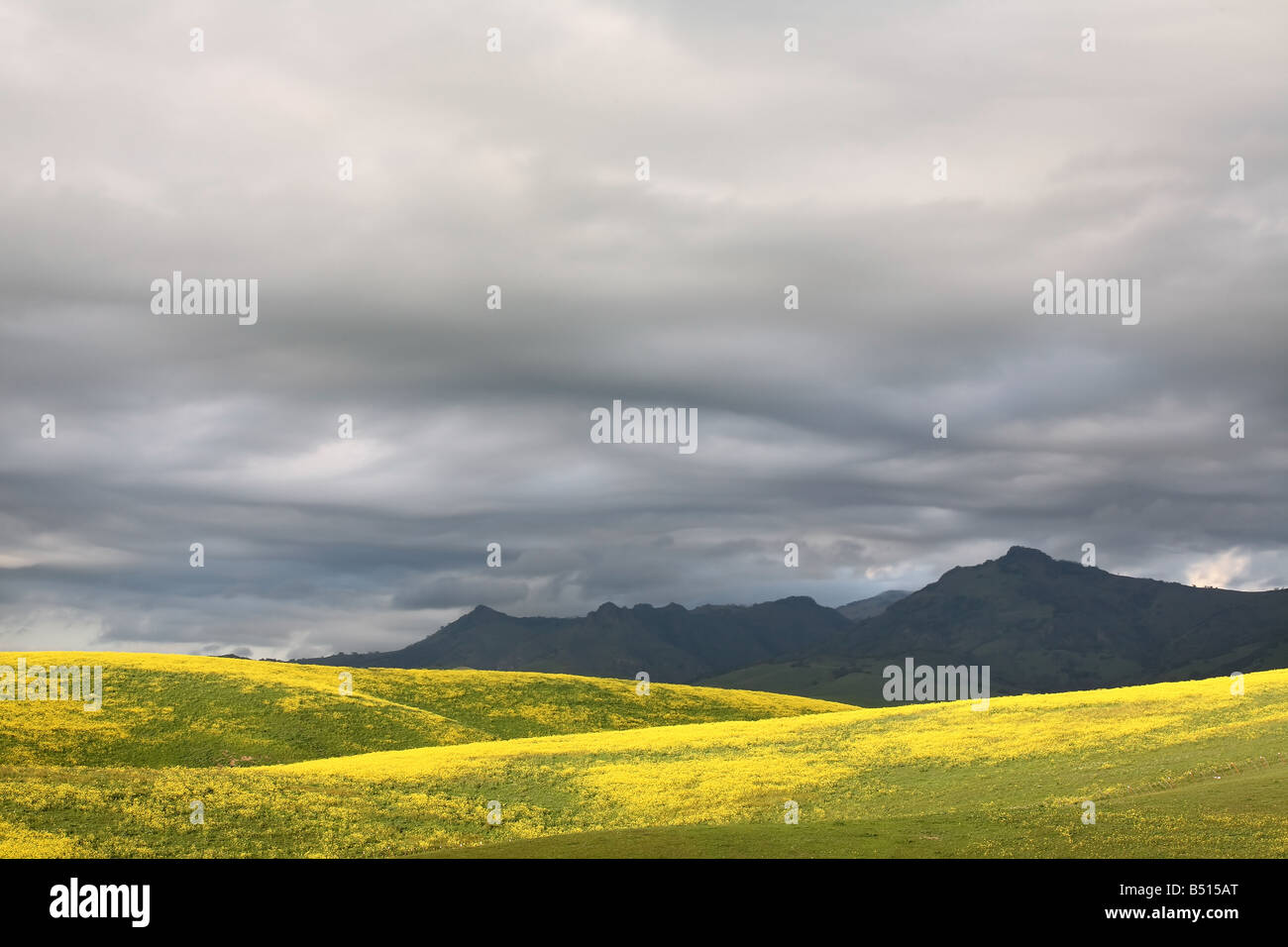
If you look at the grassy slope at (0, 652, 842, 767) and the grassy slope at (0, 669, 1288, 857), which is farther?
the grassy slope at (0, 652, 842, 767)

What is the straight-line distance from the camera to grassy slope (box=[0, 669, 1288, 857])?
125 feet

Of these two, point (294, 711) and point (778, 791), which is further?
point (294, 711)

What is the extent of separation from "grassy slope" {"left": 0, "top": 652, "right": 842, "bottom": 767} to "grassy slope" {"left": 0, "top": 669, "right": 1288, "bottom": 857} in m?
17.6

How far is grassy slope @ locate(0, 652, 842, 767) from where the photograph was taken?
271 feet

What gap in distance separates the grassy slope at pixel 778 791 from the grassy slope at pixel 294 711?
17.6 metres

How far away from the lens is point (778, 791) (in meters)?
56.5

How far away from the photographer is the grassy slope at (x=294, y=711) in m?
82.8

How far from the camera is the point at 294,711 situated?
9494 centimetres

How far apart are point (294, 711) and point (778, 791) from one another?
56912 mm

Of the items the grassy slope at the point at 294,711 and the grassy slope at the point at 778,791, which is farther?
the grassy slope at the point at 294,711

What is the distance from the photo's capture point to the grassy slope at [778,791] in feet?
125

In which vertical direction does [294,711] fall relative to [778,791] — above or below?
above
